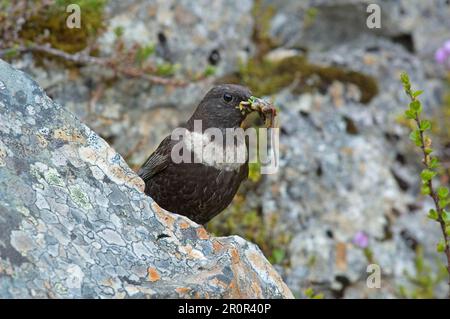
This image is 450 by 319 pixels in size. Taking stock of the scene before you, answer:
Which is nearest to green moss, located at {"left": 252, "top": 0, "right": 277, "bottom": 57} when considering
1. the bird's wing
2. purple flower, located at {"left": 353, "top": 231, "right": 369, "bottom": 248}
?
purple flower, located at {"left": 353, "top": 231, "right": 369, "bottom": 248}

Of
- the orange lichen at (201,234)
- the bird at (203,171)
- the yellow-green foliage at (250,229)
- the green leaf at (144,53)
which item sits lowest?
the yellow-green foliage at (250,229)

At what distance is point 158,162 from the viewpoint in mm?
4629

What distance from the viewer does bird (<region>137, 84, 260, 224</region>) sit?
14.4 feet

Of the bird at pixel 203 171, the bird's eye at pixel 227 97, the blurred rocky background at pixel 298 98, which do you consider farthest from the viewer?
the blurred rocky background at pixel 298 98

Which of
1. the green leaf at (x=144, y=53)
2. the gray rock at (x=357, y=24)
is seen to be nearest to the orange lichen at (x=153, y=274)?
the green leaf at (x=144, y=53)

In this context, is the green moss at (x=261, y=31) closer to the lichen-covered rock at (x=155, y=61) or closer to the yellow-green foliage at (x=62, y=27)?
the lichen-covered rock at (x=155, y=61)

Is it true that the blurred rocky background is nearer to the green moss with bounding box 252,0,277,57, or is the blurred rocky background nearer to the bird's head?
the green moss with bounding box 252,0,277,57

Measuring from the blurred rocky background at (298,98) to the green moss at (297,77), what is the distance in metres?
0.01

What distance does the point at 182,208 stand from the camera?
4488mm

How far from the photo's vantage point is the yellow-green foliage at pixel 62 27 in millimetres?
5664

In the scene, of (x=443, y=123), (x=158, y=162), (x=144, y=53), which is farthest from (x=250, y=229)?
(x=443, y=123)

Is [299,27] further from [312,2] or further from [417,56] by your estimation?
[417,56]

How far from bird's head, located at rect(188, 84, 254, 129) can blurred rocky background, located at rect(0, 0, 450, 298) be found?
109cm
